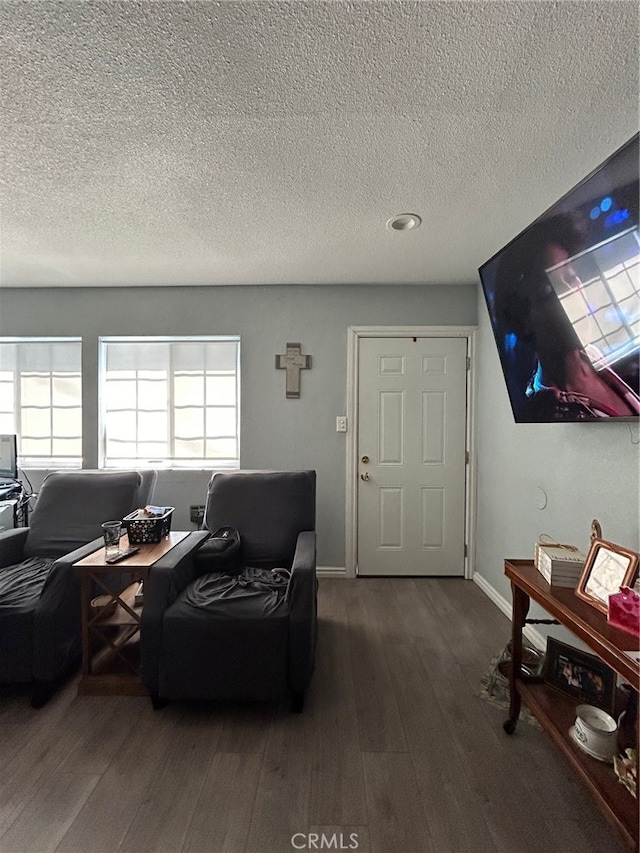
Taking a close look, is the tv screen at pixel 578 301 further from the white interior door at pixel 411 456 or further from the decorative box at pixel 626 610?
the white interior door at pixel 411 456

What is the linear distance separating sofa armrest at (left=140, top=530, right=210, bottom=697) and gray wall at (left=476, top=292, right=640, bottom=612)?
2000 mm

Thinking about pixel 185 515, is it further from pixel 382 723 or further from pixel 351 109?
pixel 351 109

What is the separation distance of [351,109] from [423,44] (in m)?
0.30

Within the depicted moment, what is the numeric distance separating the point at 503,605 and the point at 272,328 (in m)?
2.72

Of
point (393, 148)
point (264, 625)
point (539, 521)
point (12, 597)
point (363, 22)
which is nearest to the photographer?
point (363, 22)

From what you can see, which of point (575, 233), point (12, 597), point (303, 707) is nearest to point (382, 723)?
point (303, 707)

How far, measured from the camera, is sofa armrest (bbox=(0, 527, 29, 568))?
84.0 inches

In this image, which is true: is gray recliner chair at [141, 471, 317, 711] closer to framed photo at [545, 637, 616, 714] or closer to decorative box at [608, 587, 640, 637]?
Answer: framed photo at [545, 637, 616, 714]

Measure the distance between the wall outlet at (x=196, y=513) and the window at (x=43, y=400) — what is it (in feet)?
3.63

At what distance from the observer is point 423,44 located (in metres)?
1.08

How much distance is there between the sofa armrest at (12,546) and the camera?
84.0 inches

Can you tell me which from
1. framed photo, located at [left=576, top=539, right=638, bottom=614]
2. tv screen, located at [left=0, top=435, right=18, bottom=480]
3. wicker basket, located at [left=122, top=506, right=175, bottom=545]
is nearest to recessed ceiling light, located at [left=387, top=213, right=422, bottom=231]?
framed photo, located at [left=576, top=539, right=638, bottom=614]

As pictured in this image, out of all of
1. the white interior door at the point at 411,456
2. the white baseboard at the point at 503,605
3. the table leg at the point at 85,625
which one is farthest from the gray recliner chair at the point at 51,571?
the white baseboard at the point at 503,605

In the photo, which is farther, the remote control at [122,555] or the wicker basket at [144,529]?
the wicker basket at [144,529]
